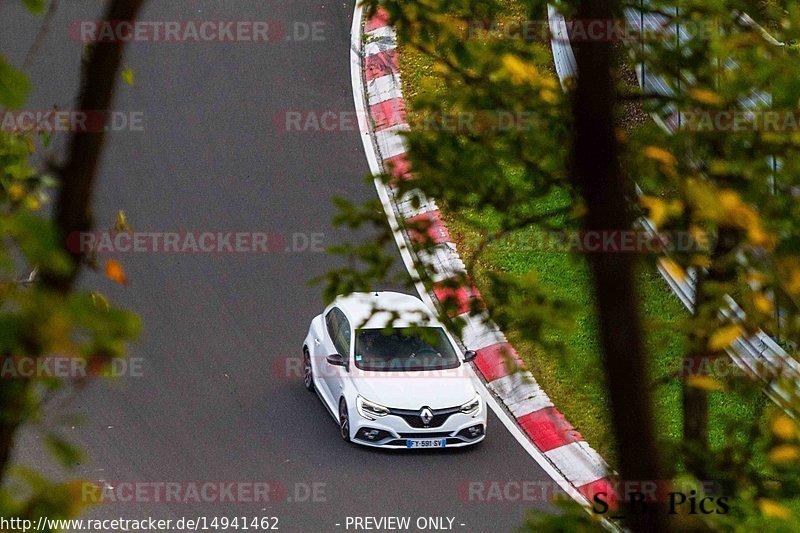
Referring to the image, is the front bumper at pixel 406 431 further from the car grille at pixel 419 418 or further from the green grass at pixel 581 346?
the green grass at pixel 581 346

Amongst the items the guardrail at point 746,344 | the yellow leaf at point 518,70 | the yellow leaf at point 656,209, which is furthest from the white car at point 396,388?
the yellow leaf at point 656,209

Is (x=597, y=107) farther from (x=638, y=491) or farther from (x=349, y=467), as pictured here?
(x=349, y=467)

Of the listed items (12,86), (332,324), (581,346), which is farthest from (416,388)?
(12,86)

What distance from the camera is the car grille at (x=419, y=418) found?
40.1 feet

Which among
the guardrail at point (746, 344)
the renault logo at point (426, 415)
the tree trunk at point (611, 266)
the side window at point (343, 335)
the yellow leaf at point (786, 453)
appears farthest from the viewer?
the side window at point (343, 335)

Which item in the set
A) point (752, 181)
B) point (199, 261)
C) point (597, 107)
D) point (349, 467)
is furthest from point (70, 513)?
point (199, 261)

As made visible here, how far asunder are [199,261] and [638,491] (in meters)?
12.4

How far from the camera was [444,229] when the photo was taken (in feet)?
51.3

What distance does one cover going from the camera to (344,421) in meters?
12.5

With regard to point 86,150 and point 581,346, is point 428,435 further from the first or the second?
point 86,150

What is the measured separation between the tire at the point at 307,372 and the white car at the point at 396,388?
22 centimetres

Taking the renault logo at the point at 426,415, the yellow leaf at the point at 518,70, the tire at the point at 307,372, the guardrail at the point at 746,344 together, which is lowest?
the tire at the point at 307,372

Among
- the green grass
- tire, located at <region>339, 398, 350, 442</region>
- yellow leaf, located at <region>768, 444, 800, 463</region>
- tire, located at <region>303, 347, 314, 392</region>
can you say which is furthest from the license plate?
yellow leaf, located at <region>768, 444, 800, 463</region>

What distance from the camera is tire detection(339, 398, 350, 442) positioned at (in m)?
12.4
